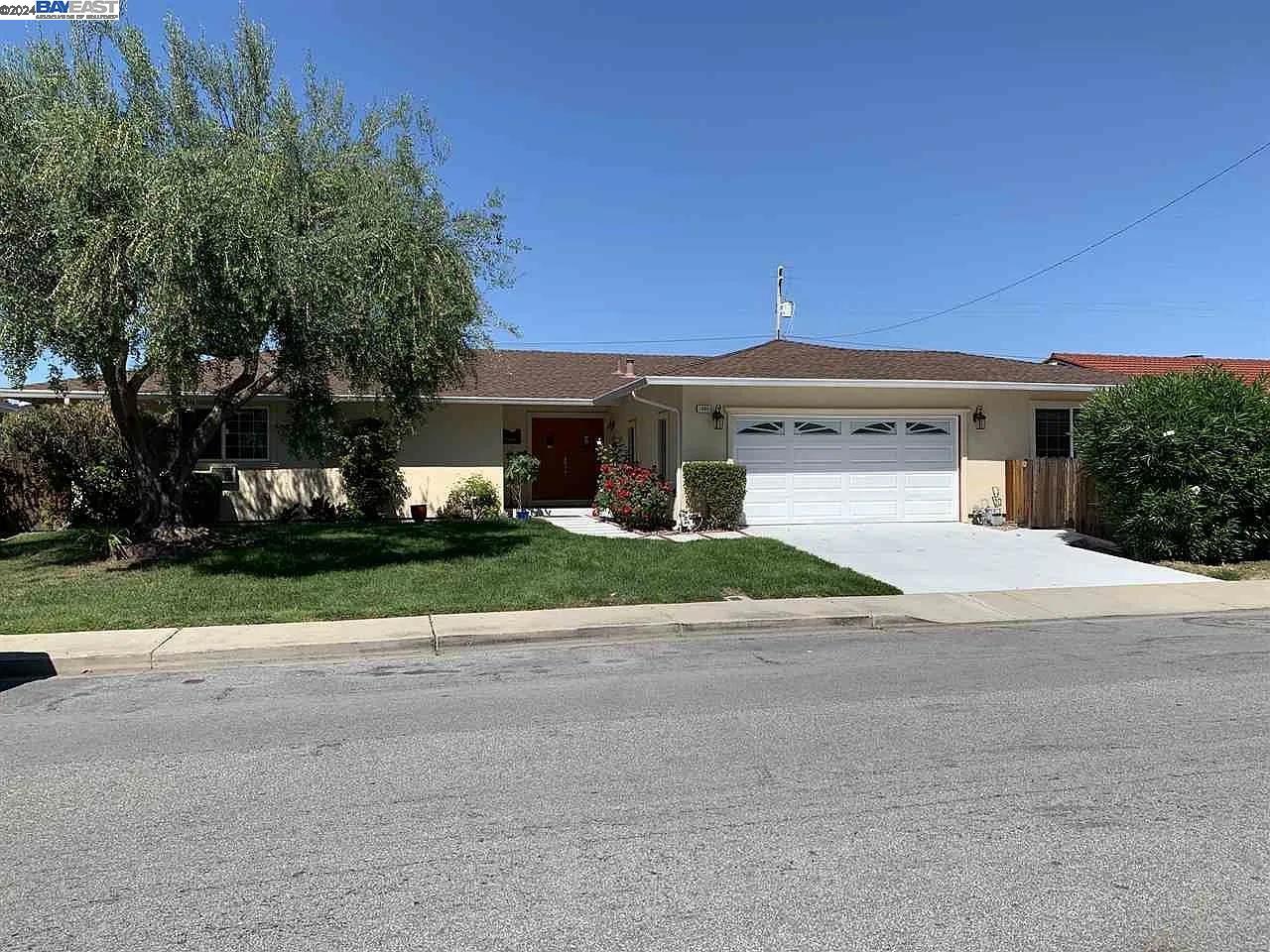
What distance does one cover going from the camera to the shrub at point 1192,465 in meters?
13.4

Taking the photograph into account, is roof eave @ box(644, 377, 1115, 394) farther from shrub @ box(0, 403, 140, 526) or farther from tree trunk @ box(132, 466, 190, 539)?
shrub @ box(0, 403, 140, 526)

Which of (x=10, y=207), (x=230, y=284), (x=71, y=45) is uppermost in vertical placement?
(x=71, y=45)

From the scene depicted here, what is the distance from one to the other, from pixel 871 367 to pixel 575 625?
1142cm

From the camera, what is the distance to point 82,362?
10.5m

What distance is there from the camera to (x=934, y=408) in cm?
1811

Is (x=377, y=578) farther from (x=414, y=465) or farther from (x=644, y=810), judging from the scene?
(x=414, y=465)

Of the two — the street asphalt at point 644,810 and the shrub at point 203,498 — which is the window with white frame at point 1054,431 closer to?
the street asphalt at point 644,810

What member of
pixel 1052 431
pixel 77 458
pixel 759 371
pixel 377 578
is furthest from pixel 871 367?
pixel 77 458

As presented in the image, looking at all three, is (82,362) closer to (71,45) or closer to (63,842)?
(71,45)

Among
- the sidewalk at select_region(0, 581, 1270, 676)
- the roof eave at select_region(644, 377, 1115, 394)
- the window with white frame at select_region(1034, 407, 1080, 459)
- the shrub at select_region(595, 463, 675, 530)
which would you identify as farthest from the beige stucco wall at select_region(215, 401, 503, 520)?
the window with white frame at select_region(1034, 407, 1080, 459)

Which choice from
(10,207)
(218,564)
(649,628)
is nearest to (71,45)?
(10,207)

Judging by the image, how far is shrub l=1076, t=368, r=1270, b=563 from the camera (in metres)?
13.4

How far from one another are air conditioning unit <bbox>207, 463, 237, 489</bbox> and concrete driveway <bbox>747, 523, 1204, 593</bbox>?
10.4m

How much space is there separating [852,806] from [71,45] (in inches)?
500
